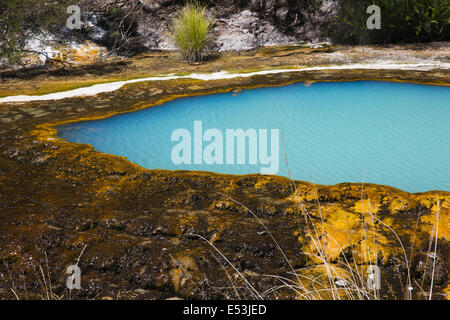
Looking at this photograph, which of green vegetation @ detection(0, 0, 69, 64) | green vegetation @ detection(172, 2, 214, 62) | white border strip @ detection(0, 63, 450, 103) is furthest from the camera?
green vegetation @ detection(172, 2, 214, 62)

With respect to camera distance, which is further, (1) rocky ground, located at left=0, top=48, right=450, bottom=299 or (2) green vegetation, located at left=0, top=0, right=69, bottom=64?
(2) green vegetation, located at left=0, top=0, right=69, bottom=64

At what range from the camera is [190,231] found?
1.85 metres

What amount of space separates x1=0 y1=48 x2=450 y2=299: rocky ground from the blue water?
60 cm

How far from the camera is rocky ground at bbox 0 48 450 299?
4.93 feet

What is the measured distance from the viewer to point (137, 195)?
222 centimetres

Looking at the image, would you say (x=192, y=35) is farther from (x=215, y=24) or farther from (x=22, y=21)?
(x=22, y=21)

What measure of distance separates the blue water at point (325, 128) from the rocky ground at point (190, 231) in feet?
1.97

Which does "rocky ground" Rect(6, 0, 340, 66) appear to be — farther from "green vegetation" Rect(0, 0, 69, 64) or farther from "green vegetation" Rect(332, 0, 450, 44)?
"green vegetation" Rect(332, 0, 450, 44)

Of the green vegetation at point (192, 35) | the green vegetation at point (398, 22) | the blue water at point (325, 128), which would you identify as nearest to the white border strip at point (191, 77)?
the blue water at point (325, 128)

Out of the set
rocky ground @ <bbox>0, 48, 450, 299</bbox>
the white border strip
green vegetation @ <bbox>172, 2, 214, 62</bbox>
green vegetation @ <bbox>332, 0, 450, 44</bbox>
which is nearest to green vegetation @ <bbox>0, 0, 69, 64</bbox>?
the white border strip

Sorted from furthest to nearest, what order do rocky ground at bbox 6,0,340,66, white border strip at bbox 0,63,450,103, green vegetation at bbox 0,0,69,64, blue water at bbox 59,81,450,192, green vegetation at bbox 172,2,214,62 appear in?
rocky ground at bbox 6,0,340,66 → green vegetation at bbox 172,2,214,62 → green vegetation at bbox 0,0,69,64 → white border strip at bbox 0,63,450,103 → blue water at bbox 59,81,450,192

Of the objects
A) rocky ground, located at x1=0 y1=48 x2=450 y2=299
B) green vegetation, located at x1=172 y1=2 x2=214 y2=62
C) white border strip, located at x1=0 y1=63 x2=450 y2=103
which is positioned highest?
green vegetation, located at x1=172 y1=2 x2=214 y2=62

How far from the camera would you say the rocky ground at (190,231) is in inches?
59.2
